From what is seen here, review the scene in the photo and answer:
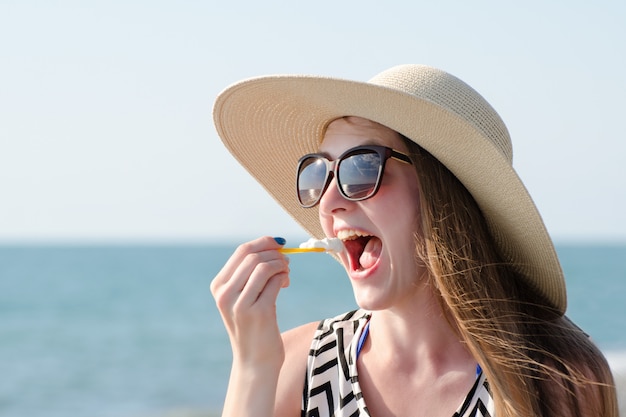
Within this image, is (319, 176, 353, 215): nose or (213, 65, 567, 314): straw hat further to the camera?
(319, 176, 353, 215): nose

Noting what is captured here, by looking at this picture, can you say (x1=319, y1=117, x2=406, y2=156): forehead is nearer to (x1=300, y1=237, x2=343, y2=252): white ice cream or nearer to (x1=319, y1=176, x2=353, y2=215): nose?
(x1=319, y1=176, x2=353, y2=215): nose

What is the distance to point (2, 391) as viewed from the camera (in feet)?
56.9

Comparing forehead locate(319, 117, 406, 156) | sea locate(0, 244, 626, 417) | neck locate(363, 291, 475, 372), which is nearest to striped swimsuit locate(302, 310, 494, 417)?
neck locate(363, 291, 475, 372)

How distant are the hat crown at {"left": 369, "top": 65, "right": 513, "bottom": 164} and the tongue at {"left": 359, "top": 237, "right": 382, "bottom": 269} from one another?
55 cm

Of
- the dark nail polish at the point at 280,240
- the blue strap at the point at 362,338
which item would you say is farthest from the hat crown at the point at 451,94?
the blue strap at the point at 362,338

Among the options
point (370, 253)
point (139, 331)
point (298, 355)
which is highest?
point (370, 253)

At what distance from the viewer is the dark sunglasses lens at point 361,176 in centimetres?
322

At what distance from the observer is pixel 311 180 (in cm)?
340

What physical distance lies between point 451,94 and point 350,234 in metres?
0.61

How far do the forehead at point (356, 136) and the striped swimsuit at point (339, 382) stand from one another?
2.46ft

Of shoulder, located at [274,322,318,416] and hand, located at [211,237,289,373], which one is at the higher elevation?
hand, located at [211,237,289,373]

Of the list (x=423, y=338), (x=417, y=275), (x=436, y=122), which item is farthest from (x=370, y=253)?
(x=436, y=122)

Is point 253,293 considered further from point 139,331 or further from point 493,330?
point 139,331

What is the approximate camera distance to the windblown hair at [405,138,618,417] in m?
3.22
